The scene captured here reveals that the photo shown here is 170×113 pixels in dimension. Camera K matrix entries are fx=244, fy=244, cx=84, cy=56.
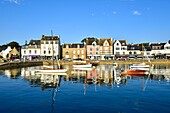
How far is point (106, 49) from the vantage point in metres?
111

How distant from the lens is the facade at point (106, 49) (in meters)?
111

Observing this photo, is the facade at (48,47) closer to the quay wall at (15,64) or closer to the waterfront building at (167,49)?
the quay wall at (15,64)

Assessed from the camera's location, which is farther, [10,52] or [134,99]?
[10,52]

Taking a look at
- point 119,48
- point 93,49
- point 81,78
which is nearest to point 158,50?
point 119,48

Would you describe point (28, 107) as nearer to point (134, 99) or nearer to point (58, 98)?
point (58, 98)

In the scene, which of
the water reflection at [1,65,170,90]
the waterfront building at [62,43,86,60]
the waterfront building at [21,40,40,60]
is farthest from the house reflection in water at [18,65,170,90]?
the waterfront building at [21,40,40,60]

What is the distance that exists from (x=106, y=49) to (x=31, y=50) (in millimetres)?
33743

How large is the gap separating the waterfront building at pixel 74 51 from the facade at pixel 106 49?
8.18 metres

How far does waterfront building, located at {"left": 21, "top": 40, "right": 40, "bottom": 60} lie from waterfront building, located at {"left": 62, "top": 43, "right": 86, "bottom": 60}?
38.0ft

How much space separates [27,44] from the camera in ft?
365

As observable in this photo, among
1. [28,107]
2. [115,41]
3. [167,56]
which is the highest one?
[115,41]

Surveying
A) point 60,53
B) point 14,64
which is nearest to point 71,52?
point 60,53

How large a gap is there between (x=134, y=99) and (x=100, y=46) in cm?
8829

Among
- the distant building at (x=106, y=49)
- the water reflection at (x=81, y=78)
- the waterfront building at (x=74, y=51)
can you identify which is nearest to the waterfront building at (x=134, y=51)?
the distant building at (x=106, y=49)
